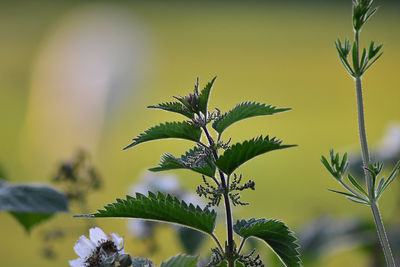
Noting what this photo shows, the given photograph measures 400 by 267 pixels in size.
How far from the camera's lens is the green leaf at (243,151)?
32 centimetres

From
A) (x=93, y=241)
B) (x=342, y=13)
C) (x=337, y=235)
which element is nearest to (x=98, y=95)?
(x=342, y=13)

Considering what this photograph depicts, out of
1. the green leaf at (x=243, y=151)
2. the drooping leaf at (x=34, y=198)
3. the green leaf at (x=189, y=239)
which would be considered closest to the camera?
the green leaf at (x=243, y=151)

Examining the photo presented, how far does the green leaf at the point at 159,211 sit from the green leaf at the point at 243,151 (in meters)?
0.03

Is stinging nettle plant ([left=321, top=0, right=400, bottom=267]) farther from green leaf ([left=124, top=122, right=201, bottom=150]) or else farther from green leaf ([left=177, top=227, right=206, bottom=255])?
green leaf ([left=177, top=227, right=206, bottom=255])

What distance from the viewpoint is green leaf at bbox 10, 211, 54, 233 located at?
0.57 m

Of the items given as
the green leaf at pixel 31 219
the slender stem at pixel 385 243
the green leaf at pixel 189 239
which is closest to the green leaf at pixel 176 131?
the slender stem at pixel 385 243

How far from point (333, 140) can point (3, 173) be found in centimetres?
417

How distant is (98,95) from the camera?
5.38 metres

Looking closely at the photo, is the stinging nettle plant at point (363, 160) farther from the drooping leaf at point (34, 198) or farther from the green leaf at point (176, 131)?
the drooping leaf at point (34, 198)

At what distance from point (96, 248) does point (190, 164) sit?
0.10 metres

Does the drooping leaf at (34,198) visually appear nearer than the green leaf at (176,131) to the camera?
No

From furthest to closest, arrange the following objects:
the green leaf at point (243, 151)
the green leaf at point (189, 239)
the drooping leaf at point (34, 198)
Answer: the green leaf at point (189, 239)
the drooping leaf at point (34, 198)
the green leaf at point (243, 151)

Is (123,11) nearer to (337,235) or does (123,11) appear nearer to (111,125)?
(111,125)

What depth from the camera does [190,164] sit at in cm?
33
